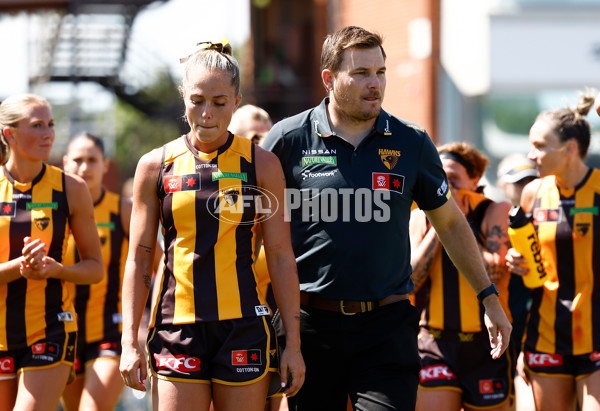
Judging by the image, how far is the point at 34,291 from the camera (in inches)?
198

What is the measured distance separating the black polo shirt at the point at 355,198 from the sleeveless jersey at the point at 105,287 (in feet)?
7.47

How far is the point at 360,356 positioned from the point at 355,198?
761 millimetres

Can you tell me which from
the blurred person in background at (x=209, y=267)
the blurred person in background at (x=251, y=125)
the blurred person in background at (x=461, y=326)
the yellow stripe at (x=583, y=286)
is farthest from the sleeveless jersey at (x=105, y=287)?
the yellow stripe at (x=583, y=286)

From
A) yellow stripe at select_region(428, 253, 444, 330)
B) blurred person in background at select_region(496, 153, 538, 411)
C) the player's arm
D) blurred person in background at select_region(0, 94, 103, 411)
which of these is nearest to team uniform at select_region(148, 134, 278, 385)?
blurred person in background at select_region(0, 94, 103, 411)

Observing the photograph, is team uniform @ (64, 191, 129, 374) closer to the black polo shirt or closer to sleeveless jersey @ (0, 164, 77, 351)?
sleeveless jersey @ (0, 164, 77, 351)

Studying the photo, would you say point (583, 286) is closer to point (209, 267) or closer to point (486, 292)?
point (486, 292)

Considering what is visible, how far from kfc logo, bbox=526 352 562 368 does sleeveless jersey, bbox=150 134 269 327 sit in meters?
2.50

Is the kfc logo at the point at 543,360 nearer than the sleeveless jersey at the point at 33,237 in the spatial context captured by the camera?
No

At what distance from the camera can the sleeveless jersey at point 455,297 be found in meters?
5.56

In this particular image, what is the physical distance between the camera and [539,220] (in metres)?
5.74

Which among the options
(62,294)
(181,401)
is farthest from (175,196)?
(62,294)

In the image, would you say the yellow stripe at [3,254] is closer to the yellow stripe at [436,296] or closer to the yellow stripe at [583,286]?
the yellow stripe at [436,296]

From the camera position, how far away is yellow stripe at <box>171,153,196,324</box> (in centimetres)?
372

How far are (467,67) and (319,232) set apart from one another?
1212 cm
